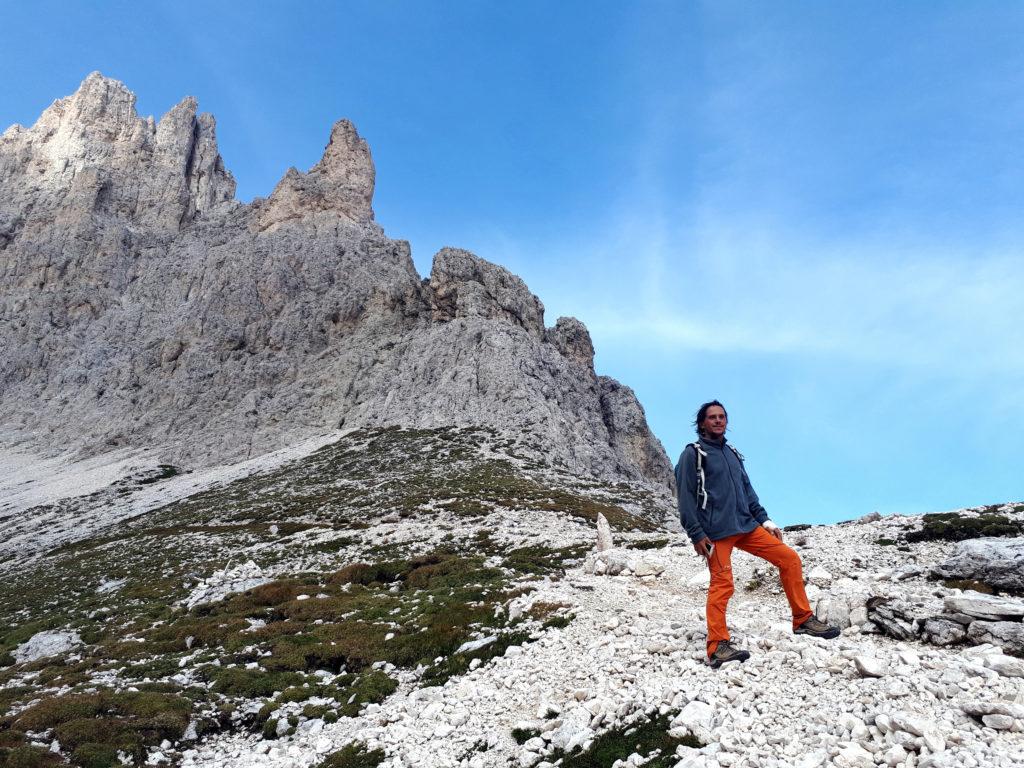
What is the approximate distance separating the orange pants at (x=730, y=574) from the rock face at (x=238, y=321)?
65964 millimetres

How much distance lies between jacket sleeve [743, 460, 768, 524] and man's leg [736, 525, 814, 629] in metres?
0.28

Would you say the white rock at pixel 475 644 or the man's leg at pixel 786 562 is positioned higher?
the man's leg at pixel 786 562

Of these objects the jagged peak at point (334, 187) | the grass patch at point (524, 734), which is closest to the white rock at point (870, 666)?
the grass patch at point (524, 734)

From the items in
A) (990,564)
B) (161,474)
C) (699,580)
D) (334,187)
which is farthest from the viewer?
(334,187)

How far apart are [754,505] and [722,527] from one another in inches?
40.9

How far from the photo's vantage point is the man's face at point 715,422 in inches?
431

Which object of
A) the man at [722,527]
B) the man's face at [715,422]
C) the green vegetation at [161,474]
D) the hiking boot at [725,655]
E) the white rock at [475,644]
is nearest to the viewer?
the hiking boot at [725,655]

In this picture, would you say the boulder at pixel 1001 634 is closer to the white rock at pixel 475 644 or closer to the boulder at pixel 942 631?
the boulder at pixel 942 631

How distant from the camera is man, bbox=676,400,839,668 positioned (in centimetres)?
1039

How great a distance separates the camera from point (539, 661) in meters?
12.5

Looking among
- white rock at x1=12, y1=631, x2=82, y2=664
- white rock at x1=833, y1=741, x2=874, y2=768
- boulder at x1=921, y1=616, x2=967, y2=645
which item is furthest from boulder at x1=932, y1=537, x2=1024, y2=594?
white rock at x1=12, y1=631, x2=82, y2=664

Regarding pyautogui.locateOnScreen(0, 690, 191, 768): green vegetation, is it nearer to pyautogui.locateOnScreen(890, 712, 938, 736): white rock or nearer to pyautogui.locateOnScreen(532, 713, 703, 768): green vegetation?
pyautogui.locateOnScreen(532, 713, 703, 768): green vegetation

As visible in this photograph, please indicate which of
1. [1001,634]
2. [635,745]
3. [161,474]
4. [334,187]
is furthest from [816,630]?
[334,187]

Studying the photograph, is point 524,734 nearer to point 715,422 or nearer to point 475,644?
point 475,644
